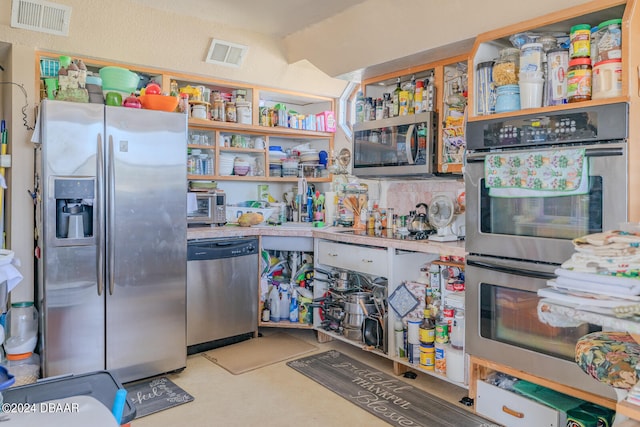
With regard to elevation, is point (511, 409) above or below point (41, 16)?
below

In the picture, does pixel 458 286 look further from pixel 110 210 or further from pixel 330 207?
pixel 110 210

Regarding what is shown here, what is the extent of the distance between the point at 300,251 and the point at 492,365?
6.31 feet

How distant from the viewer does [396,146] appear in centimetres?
333

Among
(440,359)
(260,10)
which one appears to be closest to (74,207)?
(260,10)

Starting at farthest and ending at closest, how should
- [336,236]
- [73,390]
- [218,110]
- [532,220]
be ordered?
[218,110]
[336,236]
[532,220]
[73,390]

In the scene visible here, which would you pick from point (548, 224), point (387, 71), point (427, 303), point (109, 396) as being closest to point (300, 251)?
point (427, 303)

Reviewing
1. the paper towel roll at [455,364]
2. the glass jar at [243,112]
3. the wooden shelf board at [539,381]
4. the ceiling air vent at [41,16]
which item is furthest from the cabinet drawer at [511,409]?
the ceiling air vent at [41,16]

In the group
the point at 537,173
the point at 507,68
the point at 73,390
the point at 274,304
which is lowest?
the point at 274,304

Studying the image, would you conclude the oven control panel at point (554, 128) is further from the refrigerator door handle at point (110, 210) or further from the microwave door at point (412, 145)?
the refrigerator door handle at point (110, 210)

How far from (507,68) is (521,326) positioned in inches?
50.8

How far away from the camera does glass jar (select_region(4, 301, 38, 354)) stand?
283 cm

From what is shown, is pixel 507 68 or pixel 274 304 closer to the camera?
pixel 507 68

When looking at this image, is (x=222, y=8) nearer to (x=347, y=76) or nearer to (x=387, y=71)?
(x=347, y=76)

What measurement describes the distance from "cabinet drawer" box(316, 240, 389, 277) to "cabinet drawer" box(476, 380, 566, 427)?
98cm
